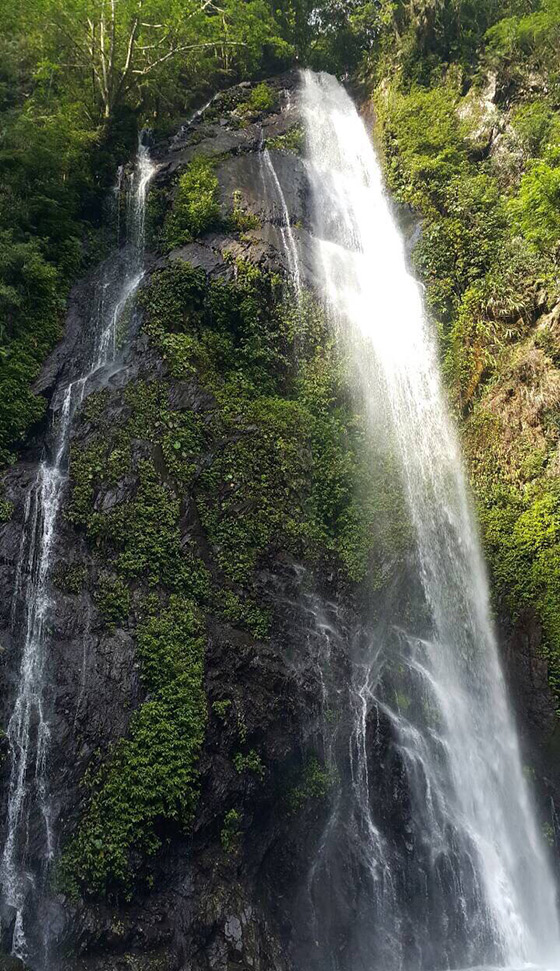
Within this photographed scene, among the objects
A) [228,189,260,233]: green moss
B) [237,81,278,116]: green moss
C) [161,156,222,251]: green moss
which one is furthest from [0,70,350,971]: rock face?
[237,81,278,116]: green moss

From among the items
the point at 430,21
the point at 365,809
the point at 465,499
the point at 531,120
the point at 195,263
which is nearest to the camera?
the point at 365,809

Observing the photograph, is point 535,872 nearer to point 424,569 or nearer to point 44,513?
point 424,569

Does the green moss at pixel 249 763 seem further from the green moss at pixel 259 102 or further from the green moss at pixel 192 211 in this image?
the green moss at pixel 259 102

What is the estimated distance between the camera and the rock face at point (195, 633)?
7734 millimetres

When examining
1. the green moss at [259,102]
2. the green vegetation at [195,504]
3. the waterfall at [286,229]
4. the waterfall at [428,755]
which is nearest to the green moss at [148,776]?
the green vegetation at [195,504]

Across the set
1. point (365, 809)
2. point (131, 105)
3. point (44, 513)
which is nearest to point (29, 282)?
point (44, 513)

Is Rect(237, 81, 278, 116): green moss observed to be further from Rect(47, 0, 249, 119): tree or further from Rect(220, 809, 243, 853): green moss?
Rect(220, 809, 243, 853): green moss

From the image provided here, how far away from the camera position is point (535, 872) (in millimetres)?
9602

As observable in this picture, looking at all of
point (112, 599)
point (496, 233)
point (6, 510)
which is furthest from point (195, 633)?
point (496, 233)

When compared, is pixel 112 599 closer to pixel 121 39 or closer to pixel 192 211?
pixel 192 211

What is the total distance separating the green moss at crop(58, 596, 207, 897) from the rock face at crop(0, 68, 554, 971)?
29 mm

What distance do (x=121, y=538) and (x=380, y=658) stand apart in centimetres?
502

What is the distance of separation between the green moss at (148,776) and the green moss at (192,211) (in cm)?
946

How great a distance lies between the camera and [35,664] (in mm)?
8797
